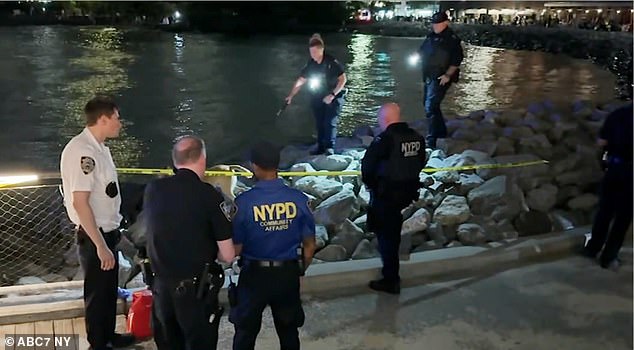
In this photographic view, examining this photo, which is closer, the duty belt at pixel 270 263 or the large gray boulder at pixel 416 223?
the duty belt at pixel 270 263

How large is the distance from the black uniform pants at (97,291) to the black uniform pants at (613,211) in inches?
149

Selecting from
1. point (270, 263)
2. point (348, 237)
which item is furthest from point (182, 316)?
point (348, 237)

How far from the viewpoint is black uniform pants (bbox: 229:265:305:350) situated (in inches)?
136

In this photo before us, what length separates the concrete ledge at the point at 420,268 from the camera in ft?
14.3

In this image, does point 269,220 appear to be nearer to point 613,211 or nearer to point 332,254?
point 332,254

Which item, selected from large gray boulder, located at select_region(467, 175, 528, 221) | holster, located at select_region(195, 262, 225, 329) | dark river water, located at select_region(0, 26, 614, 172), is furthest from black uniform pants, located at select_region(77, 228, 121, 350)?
dark river water, located at select_region(0, 26, 614, 172)

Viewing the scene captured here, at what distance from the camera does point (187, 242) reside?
10.6 feet

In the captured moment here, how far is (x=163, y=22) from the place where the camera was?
72.3 meters

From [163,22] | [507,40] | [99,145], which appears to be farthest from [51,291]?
[163,22]

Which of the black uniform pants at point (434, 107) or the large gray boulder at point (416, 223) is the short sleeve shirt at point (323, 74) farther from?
the large gray boulder at point (416, 223)

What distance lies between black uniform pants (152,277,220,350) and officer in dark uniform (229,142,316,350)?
0.19 metres

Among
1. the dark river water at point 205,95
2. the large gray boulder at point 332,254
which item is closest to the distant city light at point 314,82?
the large gray boulder at point 332,254

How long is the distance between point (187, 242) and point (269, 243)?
1.40ft

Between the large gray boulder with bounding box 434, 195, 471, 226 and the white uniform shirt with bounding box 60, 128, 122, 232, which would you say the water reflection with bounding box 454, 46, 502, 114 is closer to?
the large gray boulder with bounding box 434, 195, 471, 226
